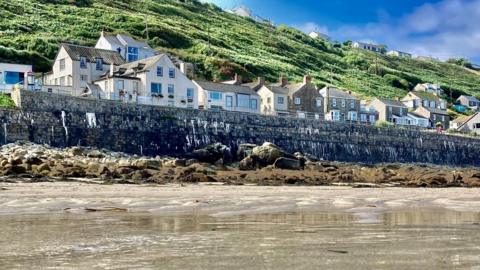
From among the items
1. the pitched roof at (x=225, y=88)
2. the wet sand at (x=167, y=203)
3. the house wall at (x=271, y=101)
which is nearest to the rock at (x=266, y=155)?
the wet sand at (x=167, y=203)

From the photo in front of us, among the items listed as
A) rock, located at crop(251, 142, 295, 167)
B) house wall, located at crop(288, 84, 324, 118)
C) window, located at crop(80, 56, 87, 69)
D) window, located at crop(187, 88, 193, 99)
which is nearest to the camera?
rock, located at crop(251, 142, 295, 167)

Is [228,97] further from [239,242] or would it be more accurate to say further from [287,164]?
[239,242]

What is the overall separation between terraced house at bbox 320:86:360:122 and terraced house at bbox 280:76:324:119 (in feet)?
10.6

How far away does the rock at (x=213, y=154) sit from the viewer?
119 ft

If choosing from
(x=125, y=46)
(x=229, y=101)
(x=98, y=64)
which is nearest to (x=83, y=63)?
(x=98, y=64)

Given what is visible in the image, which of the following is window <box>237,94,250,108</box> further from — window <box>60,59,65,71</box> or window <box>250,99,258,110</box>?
window <box>60,59,65,71</box>

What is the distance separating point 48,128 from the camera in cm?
3378

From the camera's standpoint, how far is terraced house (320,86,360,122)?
77.3 m

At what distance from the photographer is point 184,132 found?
39.8 m

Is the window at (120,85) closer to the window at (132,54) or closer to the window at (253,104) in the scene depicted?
the window at (253,104)

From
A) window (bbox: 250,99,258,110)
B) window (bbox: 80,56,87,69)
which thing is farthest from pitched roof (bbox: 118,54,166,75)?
window (bbox: 250,99,258,110)

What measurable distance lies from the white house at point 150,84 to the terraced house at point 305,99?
59.5 feet

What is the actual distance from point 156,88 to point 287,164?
21700 mm

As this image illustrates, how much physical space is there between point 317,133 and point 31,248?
4156 cm
